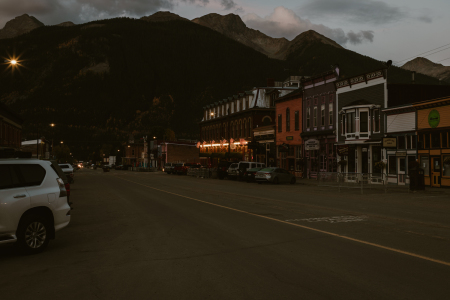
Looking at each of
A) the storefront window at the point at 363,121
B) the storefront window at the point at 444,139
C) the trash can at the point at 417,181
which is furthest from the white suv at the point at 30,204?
the storefront window at the point at 363,121

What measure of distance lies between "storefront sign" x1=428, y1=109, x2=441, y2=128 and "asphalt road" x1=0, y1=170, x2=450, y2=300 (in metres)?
19.5

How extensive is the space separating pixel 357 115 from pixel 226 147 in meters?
36.1

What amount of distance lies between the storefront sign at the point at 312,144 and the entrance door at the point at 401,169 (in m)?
11.8

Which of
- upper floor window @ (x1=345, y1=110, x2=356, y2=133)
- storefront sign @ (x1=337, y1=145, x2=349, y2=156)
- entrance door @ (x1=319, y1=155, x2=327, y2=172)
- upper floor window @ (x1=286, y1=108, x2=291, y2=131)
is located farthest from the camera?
upper floor window @ (x1=286, y1=108, x2=291, y2=131)

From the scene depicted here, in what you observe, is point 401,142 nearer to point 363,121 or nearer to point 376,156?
point 376,156

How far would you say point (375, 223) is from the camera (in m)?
12.4

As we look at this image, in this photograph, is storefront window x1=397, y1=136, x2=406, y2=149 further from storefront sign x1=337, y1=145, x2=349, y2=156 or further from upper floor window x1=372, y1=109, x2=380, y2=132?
storefront sign x1=337, y1=145, x2=349, y2=156

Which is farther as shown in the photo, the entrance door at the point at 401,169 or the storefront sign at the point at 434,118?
the entrance door at the point at 401,169

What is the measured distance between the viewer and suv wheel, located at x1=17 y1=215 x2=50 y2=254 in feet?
27.6

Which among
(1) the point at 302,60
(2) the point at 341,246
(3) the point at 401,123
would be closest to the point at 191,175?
(3) the point at 401,123

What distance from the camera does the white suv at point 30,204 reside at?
8.22m

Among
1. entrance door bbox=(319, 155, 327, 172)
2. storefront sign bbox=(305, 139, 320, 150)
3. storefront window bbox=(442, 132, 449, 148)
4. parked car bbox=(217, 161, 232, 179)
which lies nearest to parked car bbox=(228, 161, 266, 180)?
parked car bbox=(217, 161, 232, 179)

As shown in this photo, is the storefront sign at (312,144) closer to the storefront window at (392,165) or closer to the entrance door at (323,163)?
the entrance door at (323,163)

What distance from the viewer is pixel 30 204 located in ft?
28.0
